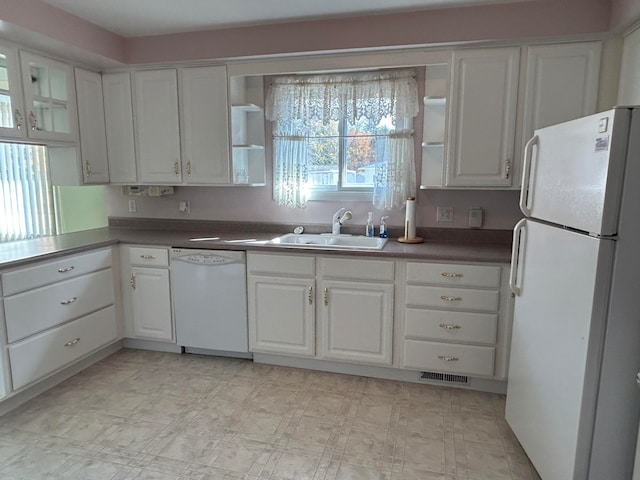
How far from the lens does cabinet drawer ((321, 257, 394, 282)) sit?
2.62 meters

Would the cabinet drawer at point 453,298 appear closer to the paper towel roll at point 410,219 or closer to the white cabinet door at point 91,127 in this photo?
the paper towel roll at point 410,219

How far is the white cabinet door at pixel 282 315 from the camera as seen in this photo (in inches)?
110

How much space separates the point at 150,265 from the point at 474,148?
7.87 ft

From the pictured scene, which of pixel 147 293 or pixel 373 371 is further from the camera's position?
pixel 147 293

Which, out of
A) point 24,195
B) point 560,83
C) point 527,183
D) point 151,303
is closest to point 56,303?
point 151,303

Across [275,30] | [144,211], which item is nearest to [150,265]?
[144,211]

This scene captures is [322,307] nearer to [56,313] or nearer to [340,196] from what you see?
[340,196]

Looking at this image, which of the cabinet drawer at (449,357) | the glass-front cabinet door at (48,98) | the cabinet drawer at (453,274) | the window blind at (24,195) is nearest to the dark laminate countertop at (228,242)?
the cabinet drawer at (453,274)

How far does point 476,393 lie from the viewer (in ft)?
8.58

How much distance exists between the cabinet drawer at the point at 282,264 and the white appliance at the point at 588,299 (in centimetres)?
138

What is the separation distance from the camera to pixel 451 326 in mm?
2566

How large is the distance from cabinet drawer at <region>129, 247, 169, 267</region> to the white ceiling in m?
1.56

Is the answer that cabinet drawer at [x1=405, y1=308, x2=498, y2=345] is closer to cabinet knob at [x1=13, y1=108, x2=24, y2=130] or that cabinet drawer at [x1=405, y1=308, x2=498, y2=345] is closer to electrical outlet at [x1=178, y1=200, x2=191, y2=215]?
electrical outlet at [x1=178, y1=200, x2=191, y2=215]

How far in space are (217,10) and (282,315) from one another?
2.01 m
